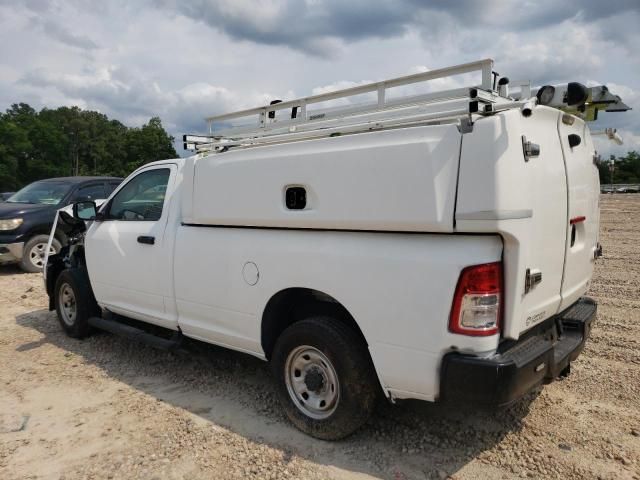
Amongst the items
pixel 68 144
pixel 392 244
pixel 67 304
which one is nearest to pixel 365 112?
pixel 392 244

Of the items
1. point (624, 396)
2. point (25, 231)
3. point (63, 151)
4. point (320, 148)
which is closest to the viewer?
point (320, 148)

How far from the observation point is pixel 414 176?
2885 millimetres

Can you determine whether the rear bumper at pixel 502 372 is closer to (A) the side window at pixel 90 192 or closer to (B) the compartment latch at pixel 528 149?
(B) the compartment latch at pixel 528 149

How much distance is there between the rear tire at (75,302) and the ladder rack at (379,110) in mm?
2291

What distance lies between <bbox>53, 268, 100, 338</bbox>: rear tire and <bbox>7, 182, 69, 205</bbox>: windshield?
4953 mm

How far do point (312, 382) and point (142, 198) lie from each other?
8.74ft

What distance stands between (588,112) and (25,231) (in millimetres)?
9581

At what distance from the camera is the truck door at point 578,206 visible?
11.0ft

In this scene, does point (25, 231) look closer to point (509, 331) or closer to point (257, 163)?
point (257, 163)

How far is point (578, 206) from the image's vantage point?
346 cm

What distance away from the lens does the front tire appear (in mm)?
3230

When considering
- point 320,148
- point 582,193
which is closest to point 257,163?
point 320,148

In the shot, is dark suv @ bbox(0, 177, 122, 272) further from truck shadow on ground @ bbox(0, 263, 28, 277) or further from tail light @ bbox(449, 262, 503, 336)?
tail light @ bbox(449, 262, 503, 336)

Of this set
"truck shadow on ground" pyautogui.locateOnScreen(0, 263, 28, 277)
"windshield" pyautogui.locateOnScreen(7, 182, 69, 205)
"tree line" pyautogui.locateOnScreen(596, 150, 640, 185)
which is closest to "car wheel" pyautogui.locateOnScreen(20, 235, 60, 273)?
"truck shadow on ground" pyautogui.locateOnScreen(0, 263, 28, 277)
